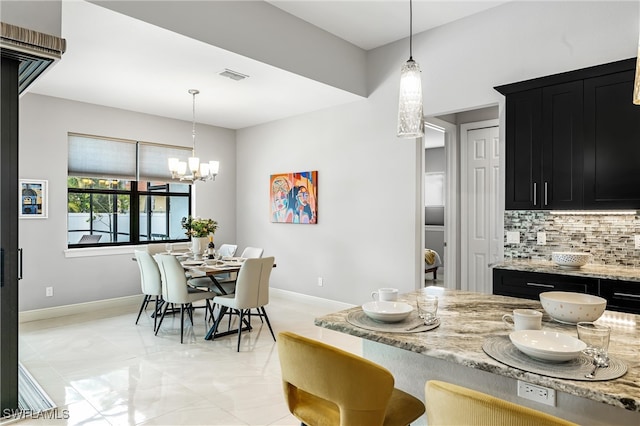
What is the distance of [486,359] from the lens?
51.1 inches

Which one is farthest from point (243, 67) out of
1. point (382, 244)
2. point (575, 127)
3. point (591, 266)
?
point (591, 266)

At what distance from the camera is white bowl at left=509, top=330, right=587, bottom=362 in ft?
4.06

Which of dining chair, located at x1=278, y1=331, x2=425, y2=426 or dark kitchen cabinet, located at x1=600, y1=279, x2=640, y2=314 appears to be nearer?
dining chair, located at x1=278, y1=331, x2=425, y2=426

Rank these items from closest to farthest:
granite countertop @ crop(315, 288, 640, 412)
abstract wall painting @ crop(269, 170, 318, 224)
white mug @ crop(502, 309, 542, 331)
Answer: granite countertop @ crop(315, 288, 640, 412), white mug @ crop(502, 309, 542, 331), abstract wall painting @ crop(269, 170, 318, 224)

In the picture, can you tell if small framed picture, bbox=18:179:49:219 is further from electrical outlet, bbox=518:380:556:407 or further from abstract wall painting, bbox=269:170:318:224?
electrical outlet, bbox=518:380:556:407

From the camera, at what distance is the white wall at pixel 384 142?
3.65 metres

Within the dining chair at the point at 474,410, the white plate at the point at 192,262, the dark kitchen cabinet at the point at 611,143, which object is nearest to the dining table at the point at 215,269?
the white plate at the point at 192,262

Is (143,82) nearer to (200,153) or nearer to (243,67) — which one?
(243,67)

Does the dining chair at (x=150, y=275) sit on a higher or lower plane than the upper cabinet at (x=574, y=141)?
lower

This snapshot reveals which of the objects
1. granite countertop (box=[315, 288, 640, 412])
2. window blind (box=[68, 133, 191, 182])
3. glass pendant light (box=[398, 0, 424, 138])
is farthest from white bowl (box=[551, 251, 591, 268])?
window blind (box=[68, 133, 191, 182])

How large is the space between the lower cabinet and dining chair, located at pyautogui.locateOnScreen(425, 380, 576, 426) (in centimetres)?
234

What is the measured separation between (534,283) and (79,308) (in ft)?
17.2

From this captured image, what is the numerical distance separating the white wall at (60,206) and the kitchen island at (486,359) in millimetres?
4656

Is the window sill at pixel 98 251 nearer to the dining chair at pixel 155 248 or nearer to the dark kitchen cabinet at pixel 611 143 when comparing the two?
the dining chair at pixel 155 248
